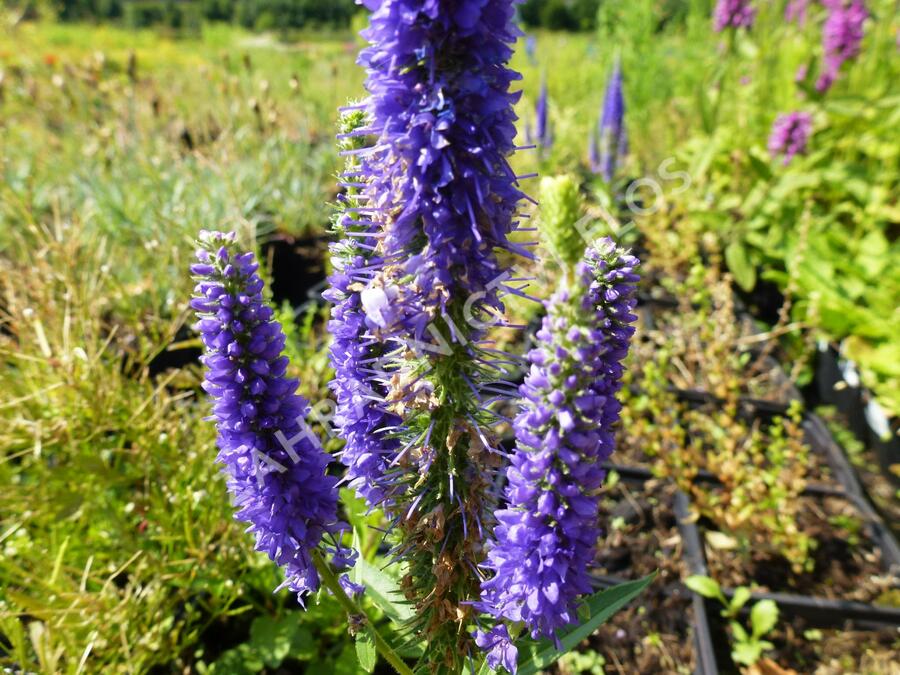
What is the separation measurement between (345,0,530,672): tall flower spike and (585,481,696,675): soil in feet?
3.54

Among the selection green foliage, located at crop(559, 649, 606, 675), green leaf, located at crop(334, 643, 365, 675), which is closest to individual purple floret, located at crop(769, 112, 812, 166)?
green foliage, located at crop(559, 649, 606, 675)

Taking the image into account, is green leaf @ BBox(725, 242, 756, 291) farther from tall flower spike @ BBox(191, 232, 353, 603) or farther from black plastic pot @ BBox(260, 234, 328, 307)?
tall flower spike @ BBox(191, 232, 353, 603)

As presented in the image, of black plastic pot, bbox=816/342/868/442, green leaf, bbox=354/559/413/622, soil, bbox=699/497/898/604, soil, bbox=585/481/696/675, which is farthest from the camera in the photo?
black plastic pot, bbox=816/342/868/442

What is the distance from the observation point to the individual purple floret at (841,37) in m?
4.27

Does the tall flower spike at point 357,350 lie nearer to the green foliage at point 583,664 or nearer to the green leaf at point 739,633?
the green foliage at point 583,664

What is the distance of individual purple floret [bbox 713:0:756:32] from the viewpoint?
4438 mm

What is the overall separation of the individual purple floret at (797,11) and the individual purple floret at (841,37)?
1107 millimetres

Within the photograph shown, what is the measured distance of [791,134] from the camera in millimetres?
4270

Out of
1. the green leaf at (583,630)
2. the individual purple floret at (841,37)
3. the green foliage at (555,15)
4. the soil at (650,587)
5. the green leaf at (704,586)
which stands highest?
the green foliage at (555,15)

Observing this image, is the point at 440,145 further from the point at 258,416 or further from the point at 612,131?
the point at 612,131

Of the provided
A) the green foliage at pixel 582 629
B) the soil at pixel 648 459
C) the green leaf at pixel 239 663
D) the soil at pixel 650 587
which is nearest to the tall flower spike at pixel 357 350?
the green foliage at pixel 582 629

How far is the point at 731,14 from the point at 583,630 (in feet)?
15.3

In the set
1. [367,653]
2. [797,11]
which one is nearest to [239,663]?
[367,653]

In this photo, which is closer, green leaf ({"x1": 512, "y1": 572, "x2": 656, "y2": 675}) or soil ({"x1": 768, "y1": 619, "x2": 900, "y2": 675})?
green leaf ({"x1": 512, "y1": 572, "x2": 656, "y2": 675})
